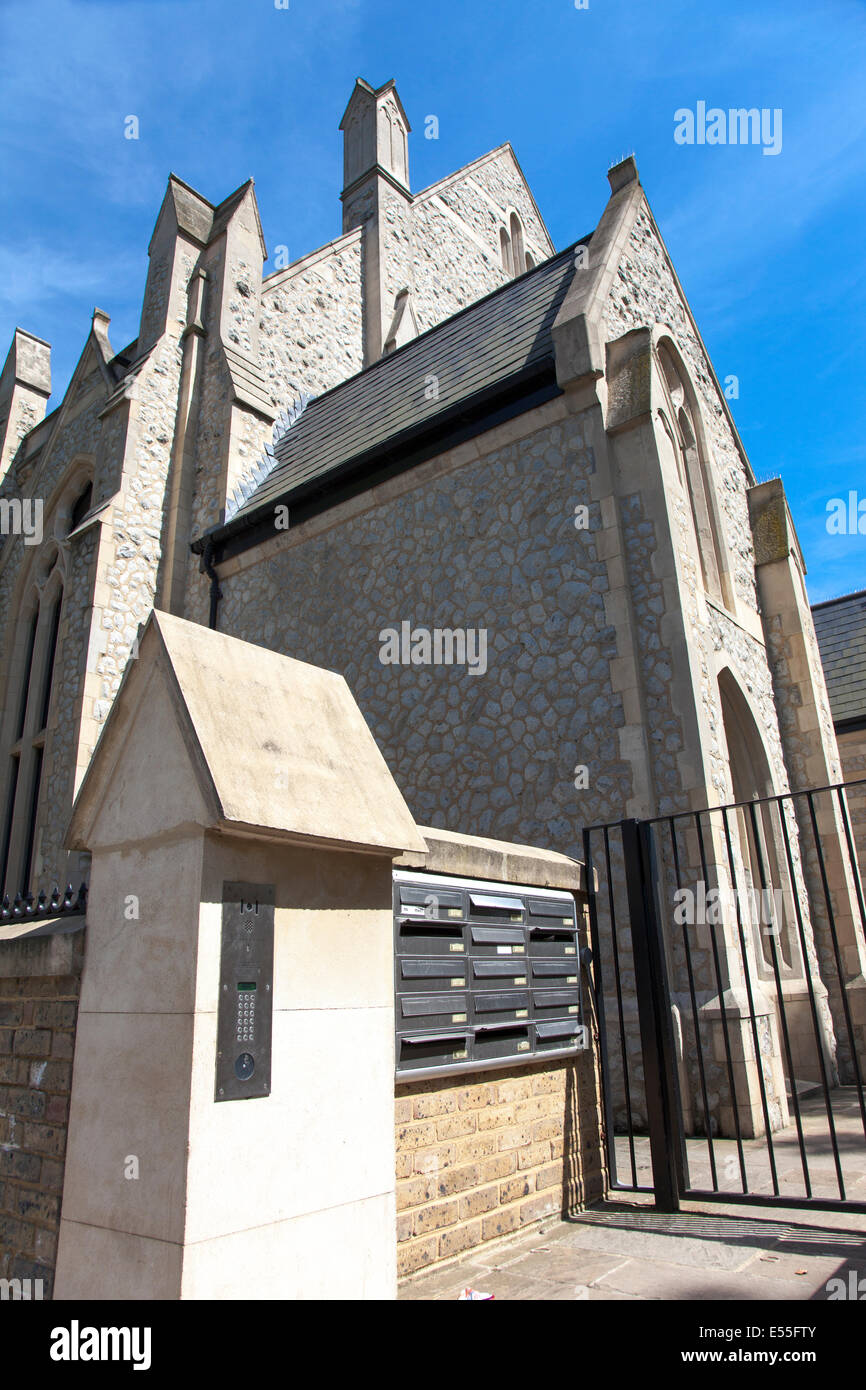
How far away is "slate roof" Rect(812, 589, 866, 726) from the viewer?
15.1m

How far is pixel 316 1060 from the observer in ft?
9.85

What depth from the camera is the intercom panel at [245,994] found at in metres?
2.70

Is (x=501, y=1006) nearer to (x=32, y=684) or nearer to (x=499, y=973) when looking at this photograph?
(x=499, y=973)

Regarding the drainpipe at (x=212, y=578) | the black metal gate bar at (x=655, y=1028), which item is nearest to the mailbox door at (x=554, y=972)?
the black metal gate bar at (x=655, y=1028)

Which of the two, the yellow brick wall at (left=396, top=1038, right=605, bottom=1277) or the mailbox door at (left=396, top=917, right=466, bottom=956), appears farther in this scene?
the mailbox door at (left=396, top=917, right=466, bottom=956)

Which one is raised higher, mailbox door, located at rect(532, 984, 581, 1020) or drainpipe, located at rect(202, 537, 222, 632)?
drainpipe, located at rect(202, 537, 222, 632)

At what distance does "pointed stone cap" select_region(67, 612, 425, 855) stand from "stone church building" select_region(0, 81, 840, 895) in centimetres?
394

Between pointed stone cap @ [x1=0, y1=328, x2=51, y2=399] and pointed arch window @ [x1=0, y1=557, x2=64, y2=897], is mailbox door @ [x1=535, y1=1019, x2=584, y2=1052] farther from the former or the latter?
pointed stone cap @ [x1=0, y1=328, x2=51, y2=399]

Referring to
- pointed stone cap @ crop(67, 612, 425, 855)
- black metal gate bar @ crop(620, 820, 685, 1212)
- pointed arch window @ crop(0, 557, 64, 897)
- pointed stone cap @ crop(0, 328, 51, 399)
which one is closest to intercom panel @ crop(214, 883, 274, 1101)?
pointed stone cap @ crop(67, 612, 425, 855)

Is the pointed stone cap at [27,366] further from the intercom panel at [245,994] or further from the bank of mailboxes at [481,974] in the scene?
the intercom panel at [245,994]

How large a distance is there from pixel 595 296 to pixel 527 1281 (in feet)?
25.8

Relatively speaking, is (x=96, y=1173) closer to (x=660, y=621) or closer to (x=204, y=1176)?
(x=204, y=1176)

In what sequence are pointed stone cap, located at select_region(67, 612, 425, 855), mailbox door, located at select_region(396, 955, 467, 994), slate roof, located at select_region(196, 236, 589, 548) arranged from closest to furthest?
pointed stone cap, located at select_region(67, 612, 425, 855) → mailbox door, located at select_region(396, 955, 467, 994) → slate roof, located at select_region(196, 236, 589, 548)

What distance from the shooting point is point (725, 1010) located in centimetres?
572
